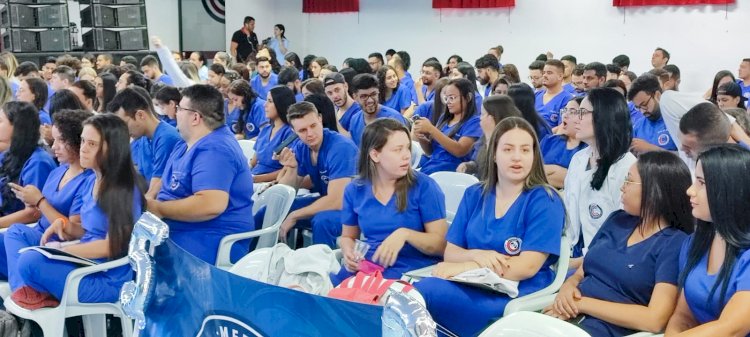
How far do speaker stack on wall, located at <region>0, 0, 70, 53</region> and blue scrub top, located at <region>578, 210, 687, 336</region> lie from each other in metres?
12.5

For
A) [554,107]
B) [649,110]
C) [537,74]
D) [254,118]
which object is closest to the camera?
[649,110]

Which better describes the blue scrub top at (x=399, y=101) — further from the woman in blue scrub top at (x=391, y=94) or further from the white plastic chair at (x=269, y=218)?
the white plastic chair at (x=269, y=218)

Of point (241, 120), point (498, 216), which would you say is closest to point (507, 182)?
point (498, 216)

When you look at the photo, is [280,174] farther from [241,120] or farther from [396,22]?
[396,22]

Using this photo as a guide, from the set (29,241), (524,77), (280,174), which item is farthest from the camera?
(524,77)

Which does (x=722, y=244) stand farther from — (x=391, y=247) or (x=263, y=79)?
(x=263, y=79)

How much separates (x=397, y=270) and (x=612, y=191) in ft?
3.39

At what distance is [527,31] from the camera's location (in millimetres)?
15414

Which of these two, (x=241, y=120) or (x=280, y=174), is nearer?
(x=280, y=174)

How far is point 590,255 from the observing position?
10.2 feet

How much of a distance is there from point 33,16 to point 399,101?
7300 millimetres

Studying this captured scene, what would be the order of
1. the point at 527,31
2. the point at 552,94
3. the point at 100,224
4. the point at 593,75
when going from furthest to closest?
1. the point at 527,31
2. the point at 593,75
3. the point at 552,94
4. the point at 100,224

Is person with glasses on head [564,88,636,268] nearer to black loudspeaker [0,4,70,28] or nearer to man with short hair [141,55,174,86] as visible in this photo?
man with short hair [141,55,174,86]

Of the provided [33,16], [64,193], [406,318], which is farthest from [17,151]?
[33,16]
